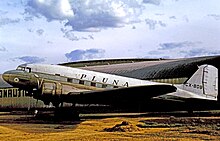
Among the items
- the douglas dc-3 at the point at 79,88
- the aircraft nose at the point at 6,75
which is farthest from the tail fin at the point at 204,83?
the aircraft nose at the point at 6,75

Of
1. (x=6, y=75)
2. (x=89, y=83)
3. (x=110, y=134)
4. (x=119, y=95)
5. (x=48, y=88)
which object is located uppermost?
(x=6, y=75)

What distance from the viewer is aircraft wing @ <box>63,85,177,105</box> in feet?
79.0

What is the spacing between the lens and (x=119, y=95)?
995 inches

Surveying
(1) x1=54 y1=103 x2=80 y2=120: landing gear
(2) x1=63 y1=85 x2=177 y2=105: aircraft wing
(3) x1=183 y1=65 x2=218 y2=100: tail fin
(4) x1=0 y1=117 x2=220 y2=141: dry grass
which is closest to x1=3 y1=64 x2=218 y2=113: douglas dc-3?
(2) x1=63 y1=85 x2=177 y2=105: aircraft wing

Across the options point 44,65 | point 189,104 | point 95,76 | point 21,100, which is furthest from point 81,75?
point 21,100

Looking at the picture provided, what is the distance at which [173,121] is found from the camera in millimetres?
23047

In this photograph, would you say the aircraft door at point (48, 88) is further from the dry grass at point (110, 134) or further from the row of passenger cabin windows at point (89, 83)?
the dry grass at point (110, 134)

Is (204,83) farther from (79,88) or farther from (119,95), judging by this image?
(79,88)

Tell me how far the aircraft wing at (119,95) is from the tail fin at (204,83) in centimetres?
546

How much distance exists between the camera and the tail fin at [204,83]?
30.5m

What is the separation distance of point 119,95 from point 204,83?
9119 millimetres

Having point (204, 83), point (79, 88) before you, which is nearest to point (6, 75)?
point (79, 88)

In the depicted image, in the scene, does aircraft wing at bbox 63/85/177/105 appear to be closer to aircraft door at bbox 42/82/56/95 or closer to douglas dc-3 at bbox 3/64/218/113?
douglas dc-3 at bbox 3/64/218/113

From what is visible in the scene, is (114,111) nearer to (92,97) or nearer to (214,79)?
(214,79)
